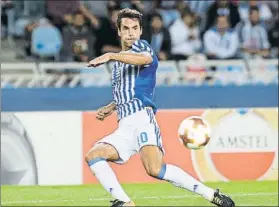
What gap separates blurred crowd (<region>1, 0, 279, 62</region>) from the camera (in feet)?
45.8

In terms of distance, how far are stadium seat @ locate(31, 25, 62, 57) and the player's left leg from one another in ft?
21.4

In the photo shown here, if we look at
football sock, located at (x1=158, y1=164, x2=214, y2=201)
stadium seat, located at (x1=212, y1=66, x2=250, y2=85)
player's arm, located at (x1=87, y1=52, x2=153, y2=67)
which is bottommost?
football sock, located at (x1=158, y1=164, x2=214, y2=201)

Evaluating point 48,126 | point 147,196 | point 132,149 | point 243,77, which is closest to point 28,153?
point 48,126

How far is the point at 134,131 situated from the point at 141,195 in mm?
3297

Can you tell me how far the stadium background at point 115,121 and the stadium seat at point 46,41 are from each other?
29mm

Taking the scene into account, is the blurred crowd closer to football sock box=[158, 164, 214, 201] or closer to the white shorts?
the white shorts

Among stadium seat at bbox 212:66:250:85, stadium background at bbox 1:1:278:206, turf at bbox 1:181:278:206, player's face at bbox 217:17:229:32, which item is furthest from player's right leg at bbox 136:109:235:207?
player's face at bbox 217:17:229:32

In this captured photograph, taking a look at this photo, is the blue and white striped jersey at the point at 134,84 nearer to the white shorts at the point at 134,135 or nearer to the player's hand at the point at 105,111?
the white shorts at the point at 134,135

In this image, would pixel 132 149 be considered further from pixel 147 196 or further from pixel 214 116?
pixel 214 116

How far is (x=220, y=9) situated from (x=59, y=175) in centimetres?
408

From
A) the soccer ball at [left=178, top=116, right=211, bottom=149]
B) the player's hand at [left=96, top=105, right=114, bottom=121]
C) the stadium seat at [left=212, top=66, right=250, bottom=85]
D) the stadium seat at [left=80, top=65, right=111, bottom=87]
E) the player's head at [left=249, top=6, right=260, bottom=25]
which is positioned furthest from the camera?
the player's head at [left=249, top=6, right=260, bottom=25]

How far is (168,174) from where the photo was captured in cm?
764

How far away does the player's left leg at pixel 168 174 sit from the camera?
759 centimetres

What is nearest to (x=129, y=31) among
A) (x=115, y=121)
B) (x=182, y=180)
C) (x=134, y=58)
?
(x=134, y=58)
